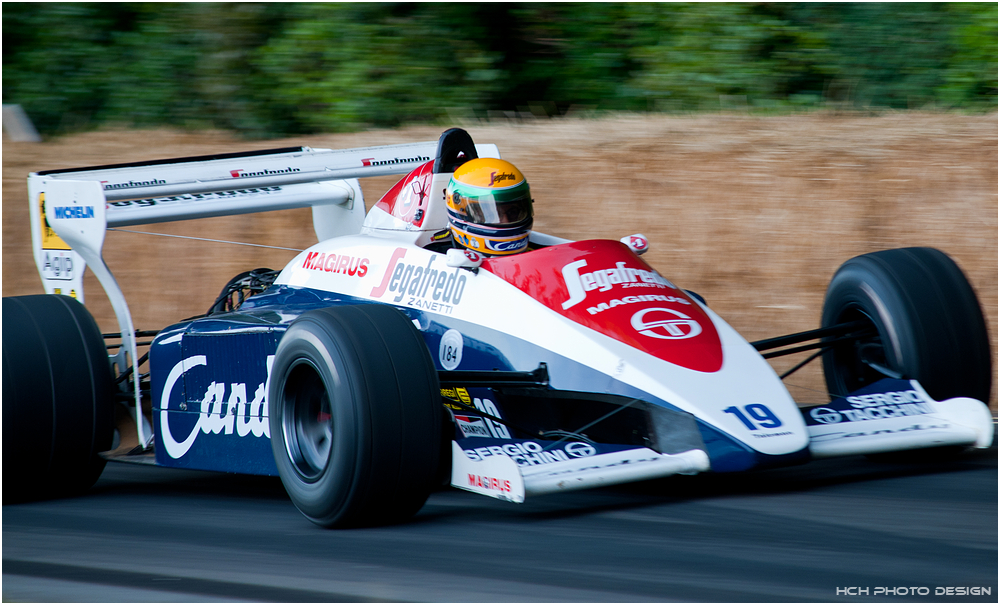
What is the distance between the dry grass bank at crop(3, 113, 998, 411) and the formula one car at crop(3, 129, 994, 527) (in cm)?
250

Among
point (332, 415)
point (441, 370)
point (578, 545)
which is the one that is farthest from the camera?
point (441, 370)

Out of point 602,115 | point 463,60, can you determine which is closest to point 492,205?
point 602,115

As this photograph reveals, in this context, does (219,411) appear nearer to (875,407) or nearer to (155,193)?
(155,193)

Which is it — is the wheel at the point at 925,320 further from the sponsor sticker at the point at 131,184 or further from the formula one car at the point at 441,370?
the sponsor sticker at the point at 131,184

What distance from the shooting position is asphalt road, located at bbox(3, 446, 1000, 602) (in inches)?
Result: 148

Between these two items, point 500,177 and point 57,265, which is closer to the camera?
point 500,177

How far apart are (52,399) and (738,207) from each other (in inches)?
211

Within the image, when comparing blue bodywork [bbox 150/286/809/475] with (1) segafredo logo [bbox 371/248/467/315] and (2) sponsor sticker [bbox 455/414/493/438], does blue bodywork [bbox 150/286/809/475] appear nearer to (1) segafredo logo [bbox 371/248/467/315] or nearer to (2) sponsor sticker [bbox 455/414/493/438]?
(1) segafredo logo [bbox 371/248/467/315]

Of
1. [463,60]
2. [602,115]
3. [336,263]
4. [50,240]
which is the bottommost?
[336,263]

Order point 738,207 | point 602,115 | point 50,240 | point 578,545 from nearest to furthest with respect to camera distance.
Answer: point 578,545 < point 50,240 < point 738,207 < point 602,115

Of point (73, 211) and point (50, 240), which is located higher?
point (73, 211)

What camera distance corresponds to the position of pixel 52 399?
18.9ft

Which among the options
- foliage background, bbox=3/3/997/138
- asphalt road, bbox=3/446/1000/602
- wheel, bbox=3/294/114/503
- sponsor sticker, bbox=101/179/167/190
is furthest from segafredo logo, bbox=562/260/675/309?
foliage background, bbox=3/3/997/138

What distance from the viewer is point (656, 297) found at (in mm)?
5168
